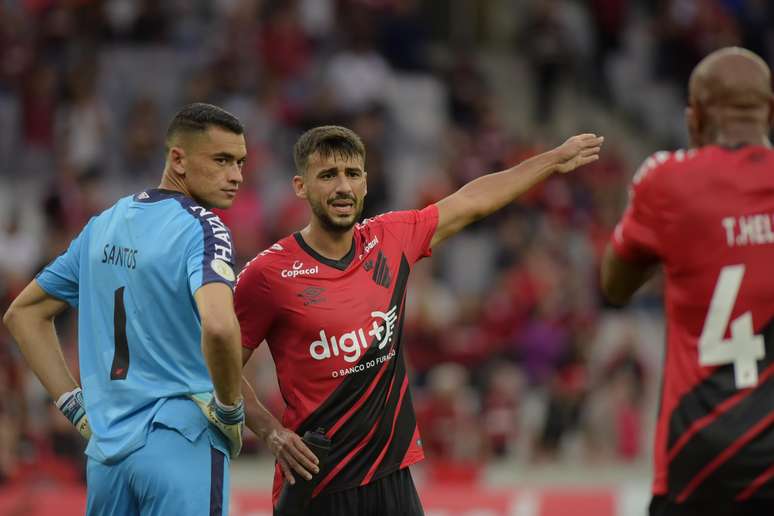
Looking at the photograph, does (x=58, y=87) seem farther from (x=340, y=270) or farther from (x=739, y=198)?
(x=739, y=198)

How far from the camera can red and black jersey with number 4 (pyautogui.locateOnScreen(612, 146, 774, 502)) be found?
4914 mm

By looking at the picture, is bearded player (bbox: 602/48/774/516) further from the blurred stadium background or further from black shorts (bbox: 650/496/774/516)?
the blurred stadium background

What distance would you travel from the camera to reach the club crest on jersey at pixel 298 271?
6.39m

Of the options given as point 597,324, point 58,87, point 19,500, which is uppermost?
point 58,87

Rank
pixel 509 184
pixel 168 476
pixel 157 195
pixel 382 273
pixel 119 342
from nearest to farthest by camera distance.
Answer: pixel 168 476
pixel 119 342
pixel 157 195
pixel 382 273
pixel 509 184

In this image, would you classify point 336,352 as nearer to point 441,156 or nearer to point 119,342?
point 119,342

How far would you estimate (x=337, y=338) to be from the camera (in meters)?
6.30

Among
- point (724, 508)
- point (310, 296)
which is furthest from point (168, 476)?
point (724, 508)

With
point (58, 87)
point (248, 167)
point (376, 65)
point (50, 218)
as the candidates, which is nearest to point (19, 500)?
point (50, 218)

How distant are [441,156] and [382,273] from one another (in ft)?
36.2

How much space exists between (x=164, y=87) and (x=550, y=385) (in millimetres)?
6556

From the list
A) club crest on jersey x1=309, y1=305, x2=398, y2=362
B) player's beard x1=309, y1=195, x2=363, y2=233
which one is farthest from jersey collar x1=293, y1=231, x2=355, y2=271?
club crest on jersey x1=309, y1=305, x2=398, y2=362

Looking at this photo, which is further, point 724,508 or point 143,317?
point 143,317

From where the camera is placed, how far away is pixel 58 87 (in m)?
17.3
